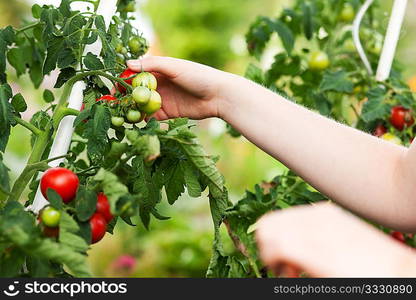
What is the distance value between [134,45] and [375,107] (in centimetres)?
67

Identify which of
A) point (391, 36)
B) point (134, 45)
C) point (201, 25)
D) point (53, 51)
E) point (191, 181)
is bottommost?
point (191, 181)

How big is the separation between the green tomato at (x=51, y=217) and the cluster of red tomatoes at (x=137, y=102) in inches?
8.2

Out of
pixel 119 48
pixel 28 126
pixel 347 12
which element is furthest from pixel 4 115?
pixel 347 12

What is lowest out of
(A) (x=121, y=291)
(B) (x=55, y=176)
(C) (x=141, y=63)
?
(A) (x=121, y=291)

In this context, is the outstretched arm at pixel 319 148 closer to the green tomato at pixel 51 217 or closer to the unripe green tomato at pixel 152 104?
the unripe green tomato at pixel 152 104

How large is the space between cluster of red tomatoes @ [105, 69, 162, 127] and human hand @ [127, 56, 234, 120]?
0.09 metres

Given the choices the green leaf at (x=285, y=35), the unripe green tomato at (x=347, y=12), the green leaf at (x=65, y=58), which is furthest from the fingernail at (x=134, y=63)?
the unripe green tomato at (x=347, y=12)

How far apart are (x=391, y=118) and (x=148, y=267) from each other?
6.56ft

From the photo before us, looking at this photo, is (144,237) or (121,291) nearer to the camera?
(121,291)

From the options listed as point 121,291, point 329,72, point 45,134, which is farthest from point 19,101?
point 329,72

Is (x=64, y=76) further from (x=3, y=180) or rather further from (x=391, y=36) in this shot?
(x=391, y=36)

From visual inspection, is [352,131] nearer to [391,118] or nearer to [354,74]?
[391,118]

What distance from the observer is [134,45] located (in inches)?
45.8

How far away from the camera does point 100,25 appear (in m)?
1.00
